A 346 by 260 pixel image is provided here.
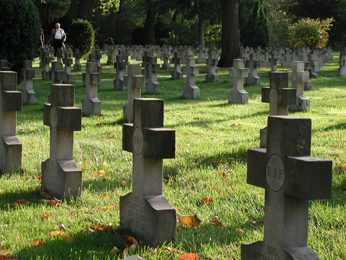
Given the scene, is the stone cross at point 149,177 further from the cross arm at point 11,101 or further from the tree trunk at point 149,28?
the tree trunk at point 149,28

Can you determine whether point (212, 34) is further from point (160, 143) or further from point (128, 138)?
point (160, 143)

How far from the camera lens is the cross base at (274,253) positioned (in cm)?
447

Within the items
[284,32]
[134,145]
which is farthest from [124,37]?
[134,145]

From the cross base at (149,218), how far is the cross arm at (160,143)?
1.17ft

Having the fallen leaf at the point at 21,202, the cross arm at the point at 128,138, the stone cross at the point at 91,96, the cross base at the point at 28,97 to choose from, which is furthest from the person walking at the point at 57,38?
the cross arm at the point at 128,138

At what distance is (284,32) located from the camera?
6047 cm

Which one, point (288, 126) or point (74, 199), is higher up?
point (288, 126)

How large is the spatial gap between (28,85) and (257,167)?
13.5m

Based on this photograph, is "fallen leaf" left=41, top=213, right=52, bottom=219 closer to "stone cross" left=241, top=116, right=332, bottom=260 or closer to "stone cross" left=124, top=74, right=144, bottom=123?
"stone cross" left=241, top=116, right=332, bottom=260

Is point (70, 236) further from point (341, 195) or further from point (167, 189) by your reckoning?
point (341, 195)

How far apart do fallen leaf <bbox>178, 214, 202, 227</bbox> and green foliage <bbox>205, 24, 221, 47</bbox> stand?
53514 mm

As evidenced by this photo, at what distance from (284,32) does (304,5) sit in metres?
8.16

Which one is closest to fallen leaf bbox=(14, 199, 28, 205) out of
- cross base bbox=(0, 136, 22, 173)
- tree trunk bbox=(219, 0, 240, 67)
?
cross base bbox=(0, 136, 22, 173)

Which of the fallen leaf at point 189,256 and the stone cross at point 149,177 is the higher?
the stone cross at point 149,177
